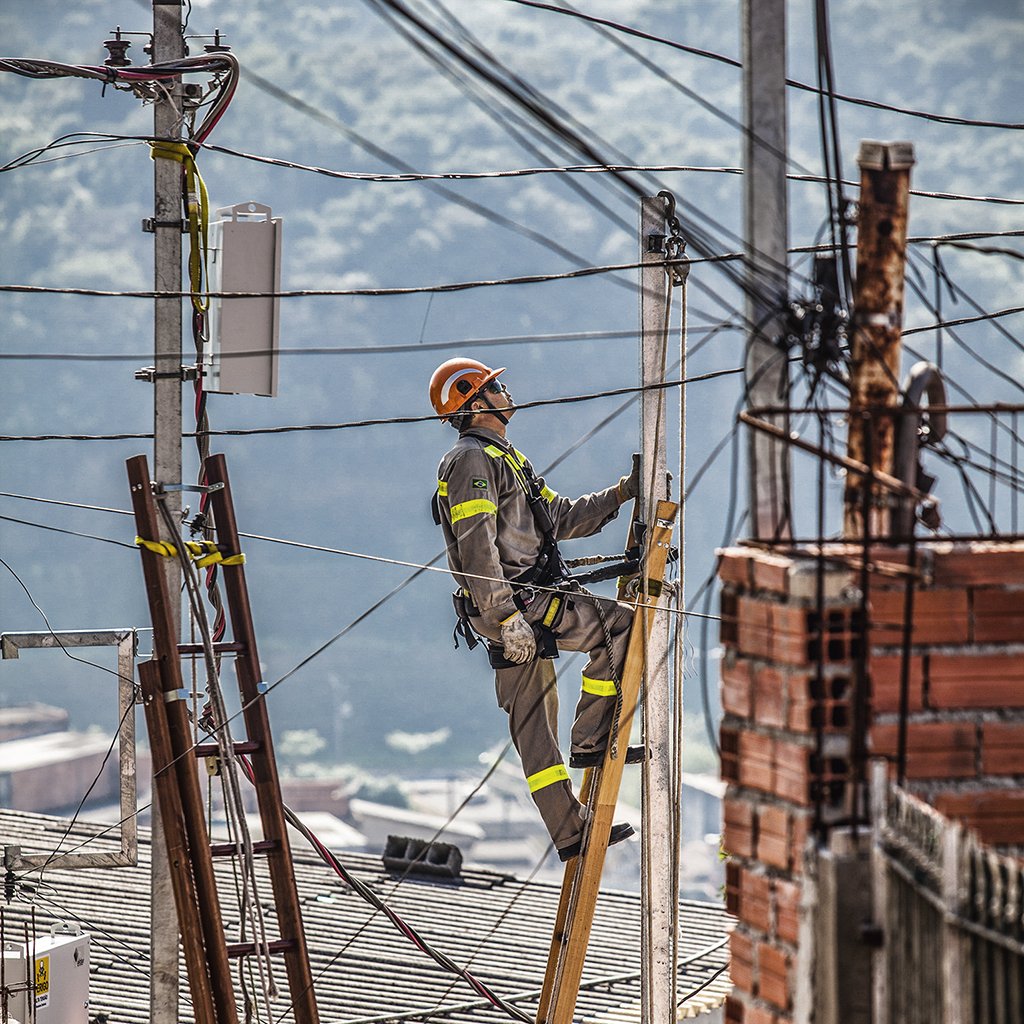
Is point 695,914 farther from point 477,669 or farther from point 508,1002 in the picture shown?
point 477,669

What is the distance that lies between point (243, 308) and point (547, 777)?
3085 millimetres

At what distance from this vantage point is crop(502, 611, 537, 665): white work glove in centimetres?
820

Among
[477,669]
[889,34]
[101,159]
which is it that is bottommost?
[477,669]

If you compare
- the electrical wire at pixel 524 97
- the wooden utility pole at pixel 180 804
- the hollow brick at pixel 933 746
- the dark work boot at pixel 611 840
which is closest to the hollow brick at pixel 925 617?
the hollow brick at pixel 933 746

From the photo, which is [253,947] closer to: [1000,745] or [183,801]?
[183,801]

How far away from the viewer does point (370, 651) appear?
111125mm

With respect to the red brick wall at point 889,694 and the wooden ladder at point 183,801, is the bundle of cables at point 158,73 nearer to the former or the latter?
the wooden ladder at point 183,801

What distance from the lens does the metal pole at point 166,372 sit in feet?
26.0

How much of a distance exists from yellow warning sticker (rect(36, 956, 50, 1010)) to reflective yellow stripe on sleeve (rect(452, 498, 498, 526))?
354 centimetres

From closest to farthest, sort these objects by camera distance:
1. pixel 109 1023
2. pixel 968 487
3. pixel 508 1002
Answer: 1. pixel 968 487
2. pixel 109 1023
3. pixel 508 1002

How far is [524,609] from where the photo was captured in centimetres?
845

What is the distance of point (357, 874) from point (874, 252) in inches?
448

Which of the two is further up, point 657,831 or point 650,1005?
Result: point 657,831

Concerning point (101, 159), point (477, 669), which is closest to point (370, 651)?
point (477, 669)
